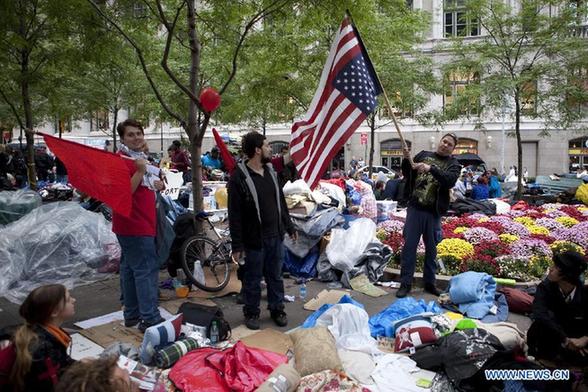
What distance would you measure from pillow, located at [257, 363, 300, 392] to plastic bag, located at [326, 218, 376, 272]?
3.30 meters

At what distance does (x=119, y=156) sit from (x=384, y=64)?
13.7 metres

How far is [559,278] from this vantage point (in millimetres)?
4055

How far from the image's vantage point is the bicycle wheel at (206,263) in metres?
6.36

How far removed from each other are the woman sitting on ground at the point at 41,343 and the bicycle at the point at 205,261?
3283 millimetres

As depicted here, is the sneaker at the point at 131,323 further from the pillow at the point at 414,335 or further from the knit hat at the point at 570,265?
the knit hat at the point at 570,265

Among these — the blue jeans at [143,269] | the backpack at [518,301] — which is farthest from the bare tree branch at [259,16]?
the backpack at [518,301]

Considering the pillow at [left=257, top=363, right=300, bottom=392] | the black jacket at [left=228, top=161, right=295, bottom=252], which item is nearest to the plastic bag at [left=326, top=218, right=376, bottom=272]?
the black jacket at [left=228, top=161, right=295, bottom=252]

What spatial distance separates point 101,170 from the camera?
462cm

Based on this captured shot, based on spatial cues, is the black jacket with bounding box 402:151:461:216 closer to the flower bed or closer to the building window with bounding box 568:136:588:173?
the flower bed

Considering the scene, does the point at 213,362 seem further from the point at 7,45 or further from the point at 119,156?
the point at 7,45

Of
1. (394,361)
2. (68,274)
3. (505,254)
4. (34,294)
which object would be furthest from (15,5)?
(505,254)

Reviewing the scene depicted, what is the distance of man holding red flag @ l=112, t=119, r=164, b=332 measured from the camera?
4.72 metres

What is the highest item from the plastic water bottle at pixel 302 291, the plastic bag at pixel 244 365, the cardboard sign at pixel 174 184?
the cardboard sign at pixel 174 184

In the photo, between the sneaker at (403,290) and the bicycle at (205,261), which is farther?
the bicycle at (205,261)
